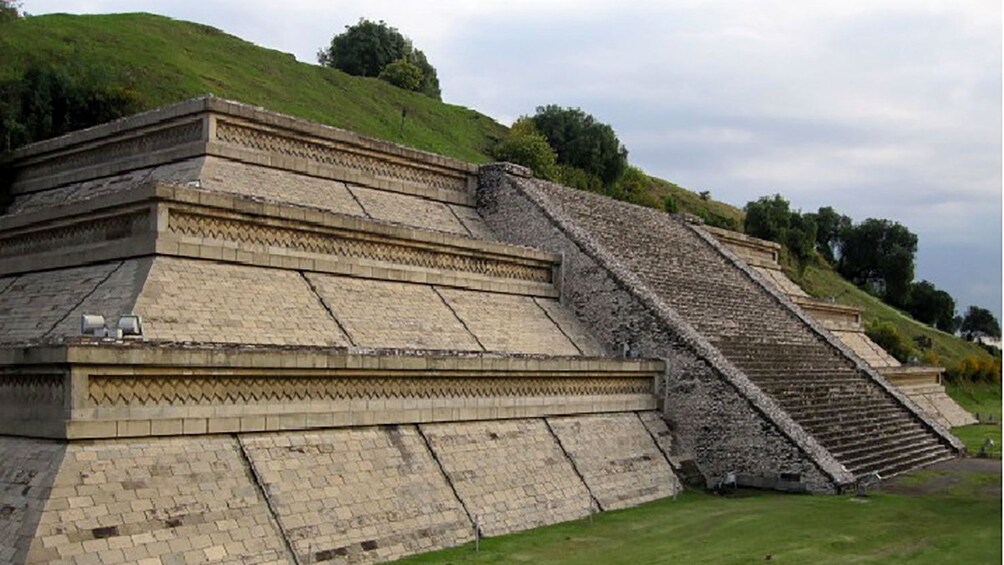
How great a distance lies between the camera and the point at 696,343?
709 inches

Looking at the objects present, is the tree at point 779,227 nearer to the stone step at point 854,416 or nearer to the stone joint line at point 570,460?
the stone step at point 854,416

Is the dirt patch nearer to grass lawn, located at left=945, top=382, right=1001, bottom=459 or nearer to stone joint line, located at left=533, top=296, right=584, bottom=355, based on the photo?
grass lawn, located at left=945, top=382, right=1001, bottom=459

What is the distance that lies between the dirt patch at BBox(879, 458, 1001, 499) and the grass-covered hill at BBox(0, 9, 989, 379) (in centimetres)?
1925

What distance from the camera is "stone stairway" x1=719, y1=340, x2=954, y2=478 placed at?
18.0m

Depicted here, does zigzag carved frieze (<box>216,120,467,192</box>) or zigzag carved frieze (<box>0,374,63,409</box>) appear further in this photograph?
zigzag carved frieze (<box>216,120,467,192</box>)

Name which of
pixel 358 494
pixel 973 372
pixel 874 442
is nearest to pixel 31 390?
pixel 358 494

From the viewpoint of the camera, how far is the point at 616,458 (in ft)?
52.2

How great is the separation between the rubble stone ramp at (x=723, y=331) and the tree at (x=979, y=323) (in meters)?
62.9

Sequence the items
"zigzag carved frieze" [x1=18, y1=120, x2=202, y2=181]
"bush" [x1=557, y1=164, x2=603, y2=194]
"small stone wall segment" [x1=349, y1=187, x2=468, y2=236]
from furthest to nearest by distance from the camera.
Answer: "bush" [x1=557, y1=164, x2=603, y2=194] → "small stone wall segment" [x1=349, y1=187, x2=468, y2=236] → "zigzag carved frieze" [x1=18, y1=120, x2=202, y2=181]

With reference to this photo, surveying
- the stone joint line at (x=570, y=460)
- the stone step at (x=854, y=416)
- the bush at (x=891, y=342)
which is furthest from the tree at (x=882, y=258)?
the stone joint line at (x=570, y=460)

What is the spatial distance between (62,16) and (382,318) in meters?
25.0

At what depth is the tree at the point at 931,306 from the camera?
6950 cm

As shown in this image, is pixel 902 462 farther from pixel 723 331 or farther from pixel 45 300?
pixel 45 300

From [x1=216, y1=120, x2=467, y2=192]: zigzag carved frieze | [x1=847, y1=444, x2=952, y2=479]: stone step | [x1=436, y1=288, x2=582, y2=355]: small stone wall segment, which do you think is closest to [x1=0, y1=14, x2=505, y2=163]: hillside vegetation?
[x1=216, y1=120, x2=467, y2=192]: zigzag carved frieze
